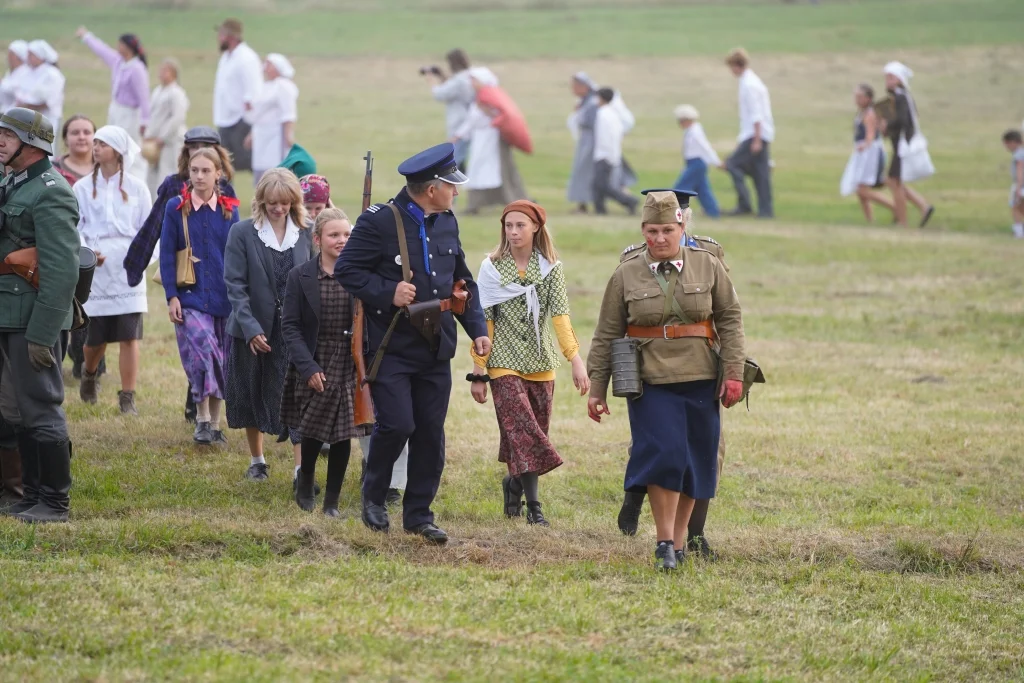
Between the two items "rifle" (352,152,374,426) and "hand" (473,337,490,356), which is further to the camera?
"rifle" (352,152,374,426)

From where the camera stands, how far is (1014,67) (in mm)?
44938

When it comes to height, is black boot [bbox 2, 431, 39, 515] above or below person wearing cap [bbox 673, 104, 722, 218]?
below

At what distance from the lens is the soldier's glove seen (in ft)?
23.4

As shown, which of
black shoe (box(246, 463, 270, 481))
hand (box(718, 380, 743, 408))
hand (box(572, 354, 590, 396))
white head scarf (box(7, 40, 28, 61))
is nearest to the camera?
hand (box(718, 380, 743, 408))

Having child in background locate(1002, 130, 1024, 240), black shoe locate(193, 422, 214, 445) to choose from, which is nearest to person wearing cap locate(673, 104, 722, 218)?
child in background locate(1002, 130, 1024, 240)

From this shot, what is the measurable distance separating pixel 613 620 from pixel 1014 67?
4267 centimetres

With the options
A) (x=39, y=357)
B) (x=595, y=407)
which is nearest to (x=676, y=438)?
(x=595, y=407)

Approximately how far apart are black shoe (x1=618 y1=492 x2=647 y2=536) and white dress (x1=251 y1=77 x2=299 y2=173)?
427 inches

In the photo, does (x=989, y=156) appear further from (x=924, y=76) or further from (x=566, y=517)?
(x=566, y=517)

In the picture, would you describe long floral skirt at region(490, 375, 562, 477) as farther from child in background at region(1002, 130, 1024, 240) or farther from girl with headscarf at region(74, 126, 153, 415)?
child in background at region(1002, 130, 1024, 240)

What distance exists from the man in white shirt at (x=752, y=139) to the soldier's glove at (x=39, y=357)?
1660 cm

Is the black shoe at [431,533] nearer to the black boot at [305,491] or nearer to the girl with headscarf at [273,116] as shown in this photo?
the black boot at [305,491]

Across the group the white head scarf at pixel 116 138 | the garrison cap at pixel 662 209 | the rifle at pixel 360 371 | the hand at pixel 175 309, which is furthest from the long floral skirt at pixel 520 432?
the white head scarf at pixel 116 138

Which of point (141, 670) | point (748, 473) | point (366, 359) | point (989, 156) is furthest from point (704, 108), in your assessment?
point (141, 670)
